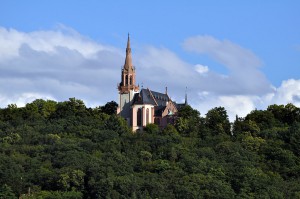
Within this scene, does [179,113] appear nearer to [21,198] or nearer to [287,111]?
[287,111]

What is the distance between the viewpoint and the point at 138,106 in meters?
109

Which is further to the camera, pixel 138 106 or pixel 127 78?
pixel 127 78

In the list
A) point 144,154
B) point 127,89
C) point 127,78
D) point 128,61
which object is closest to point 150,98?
point 127,89

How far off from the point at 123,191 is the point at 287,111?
35911 millimetres

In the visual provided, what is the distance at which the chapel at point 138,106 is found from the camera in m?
108

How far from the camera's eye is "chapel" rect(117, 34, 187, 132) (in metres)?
108

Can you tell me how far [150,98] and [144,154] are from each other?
25.5 metres

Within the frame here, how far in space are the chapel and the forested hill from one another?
2.23m

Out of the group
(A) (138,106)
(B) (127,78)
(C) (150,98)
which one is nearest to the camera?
(A) (138,106)

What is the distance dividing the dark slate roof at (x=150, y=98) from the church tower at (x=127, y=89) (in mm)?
809

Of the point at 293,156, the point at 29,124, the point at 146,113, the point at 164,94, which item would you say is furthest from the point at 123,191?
the point at 164,94

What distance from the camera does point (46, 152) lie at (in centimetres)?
8738

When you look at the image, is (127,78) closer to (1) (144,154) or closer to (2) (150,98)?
(2) (150,98)

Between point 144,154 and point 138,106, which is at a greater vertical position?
point 138,106
